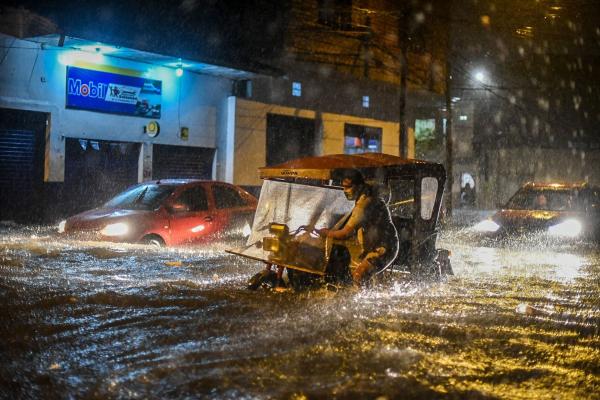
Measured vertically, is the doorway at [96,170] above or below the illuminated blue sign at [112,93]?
below

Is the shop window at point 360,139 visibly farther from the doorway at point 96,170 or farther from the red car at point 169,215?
the red car at point 169,215

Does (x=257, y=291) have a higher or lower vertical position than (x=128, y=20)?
lower

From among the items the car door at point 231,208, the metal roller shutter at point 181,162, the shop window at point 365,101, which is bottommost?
the car door at point 231,208

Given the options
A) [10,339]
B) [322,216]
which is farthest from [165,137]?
[10,339]

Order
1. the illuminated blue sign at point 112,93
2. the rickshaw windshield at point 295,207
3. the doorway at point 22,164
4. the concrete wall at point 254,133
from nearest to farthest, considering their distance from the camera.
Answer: the rickshaw windshield at point 295,207
the doorway at point 22,164
the illuminated blue sign at point 112,93
the concrete wall at point 254,133

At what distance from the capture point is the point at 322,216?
8.30 meters

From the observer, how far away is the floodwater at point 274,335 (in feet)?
16.0

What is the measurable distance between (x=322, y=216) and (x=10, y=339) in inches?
154

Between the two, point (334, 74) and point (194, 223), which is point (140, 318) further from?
point (334, 74)

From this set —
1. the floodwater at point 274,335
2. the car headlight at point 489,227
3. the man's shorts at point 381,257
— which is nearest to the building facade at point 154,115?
the floodwater at point 274,335

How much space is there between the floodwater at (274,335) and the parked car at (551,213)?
3.81 metres

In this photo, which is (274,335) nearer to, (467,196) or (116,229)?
(116,229)

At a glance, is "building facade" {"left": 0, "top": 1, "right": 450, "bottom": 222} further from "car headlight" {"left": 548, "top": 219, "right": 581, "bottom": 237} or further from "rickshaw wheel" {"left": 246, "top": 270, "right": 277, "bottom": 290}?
"car headlight" {"left": 548, "top": 219, "right": 581, "bottom": 237}

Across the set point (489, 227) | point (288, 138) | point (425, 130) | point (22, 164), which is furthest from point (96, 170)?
point (425, 130)
